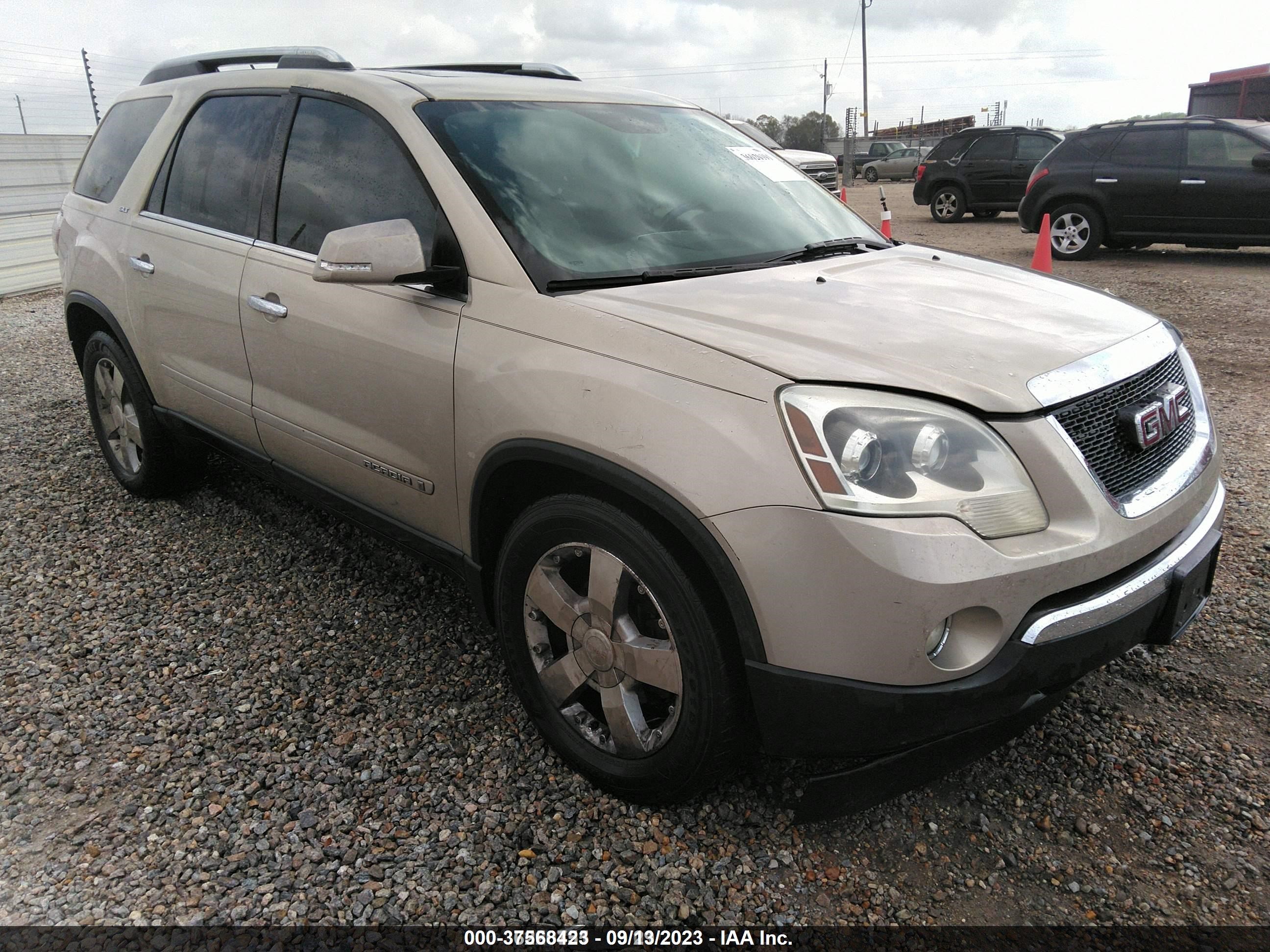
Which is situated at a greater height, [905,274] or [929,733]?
[905,274]

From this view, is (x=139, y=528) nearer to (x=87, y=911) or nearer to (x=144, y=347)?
(x=144, y=347)

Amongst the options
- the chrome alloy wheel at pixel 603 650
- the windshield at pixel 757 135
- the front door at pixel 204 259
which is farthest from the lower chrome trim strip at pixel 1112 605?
the front door at pixel 204 259

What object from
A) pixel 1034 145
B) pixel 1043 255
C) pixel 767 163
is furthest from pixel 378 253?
pixel 1034 145

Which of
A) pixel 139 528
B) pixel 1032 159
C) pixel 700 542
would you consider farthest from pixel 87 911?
pixel 1032 159

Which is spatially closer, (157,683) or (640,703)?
(640,703)

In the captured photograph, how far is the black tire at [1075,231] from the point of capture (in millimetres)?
11422

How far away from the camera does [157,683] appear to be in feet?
9.72

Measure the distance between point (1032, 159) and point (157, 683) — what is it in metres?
16.8

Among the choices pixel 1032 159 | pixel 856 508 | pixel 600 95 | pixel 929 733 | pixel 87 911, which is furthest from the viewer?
pixel 1032 159

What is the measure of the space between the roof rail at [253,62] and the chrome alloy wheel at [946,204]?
1522cm

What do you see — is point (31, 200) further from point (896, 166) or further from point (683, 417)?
point (896, 166)

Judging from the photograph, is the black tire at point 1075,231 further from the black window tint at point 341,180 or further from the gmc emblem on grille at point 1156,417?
the black window tint at point 341,180

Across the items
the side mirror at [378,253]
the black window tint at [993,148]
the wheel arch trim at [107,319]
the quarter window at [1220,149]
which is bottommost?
the wheel arch trim at [107,319]

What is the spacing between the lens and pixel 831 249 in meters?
3.00
